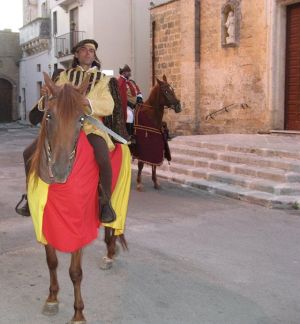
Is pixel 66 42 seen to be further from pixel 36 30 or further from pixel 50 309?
pixel 50 309

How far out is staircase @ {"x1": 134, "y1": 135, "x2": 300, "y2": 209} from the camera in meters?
8.12

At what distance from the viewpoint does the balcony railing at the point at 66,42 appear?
1023 inches

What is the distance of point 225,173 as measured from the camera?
386 inches

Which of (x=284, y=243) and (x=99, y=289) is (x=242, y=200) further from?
(x=99, y=289)

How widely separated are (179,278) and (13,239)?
91.3 inches

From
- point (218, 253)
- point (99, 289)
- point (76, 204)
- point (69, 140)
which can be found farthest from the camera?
point (218, 253)

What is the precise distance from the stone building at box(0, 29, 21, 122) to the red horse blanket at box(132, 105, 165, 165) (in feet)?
99.5

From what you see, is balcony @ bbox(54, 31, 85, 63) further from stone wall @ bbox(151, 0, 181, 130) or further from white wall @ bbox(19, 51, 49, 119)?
stone wall @ bbox(151, 0, 181, 130)

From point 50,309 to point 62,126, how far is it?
150cm

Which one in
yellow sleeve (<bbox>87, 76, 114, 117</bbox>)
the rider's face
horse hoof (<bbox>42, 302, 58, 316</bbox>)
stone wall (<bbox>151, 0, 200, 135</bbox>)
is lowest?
horse hoof (<bbox>42, 302, 58, 316</bbox>)

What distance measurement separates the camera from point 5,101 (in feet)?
125

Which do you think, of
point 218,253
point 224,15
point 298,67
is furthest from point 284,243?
point 224,15

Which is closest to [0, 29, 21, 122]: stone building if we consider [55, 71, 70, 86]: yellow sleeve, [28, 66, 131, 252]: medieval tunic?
[55, 71, 70, 86]: yellow sleeve

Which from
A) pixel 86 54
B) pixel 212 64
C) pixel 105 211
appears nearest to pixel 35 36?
pixel 212 64
